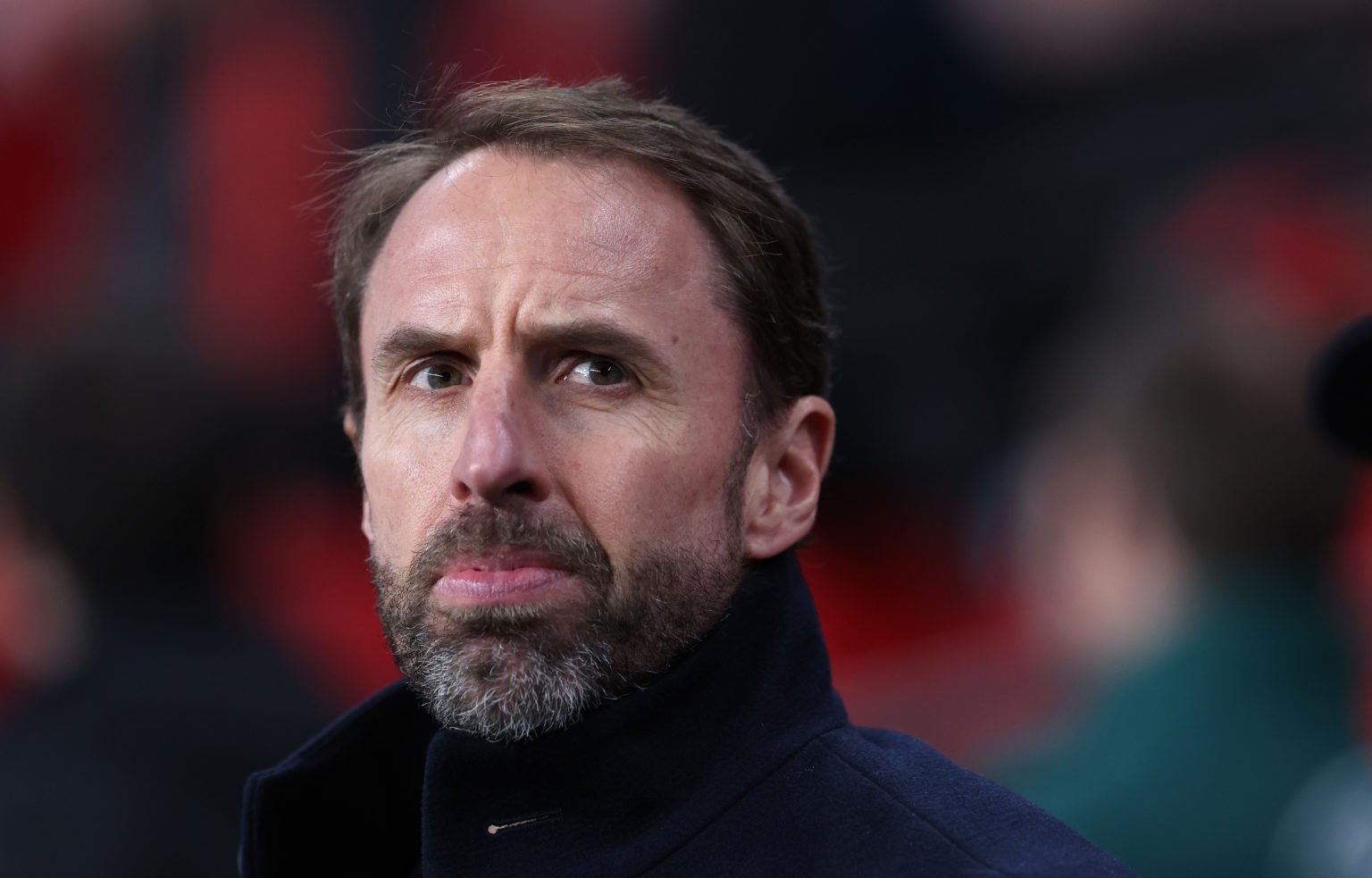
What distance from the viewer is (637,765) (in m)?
2.32

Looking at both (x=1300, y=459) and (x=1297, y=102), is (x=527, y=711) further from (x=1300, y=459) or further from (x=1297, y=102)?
(x=1297, y=102)

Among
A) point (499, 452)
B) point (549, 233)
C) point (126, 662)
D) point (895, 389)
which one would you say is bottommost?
point (126, 662)

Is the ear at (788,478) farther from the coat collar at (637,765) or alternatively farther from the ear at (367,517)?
the ear at (367,517)

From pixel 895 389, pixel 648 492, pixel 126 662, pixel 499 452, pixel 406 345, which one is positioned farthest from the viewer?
pixel 895 389

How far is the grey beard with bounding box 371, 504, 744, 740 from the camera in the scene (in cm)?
232

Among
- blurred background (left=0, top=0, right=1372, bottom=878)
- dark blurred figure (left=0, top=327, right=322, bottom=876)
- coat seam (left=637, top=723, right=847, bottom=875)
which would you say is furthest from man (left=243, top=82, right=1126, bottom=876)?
dark blurred figure (left=0, top=327, right=322, bottom=876)

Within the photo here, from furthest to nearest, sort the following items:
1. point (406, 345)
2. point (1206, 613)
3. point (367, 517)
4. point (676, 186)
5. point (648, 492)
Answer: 1. point (1206, 613)
2. point (367, 517)
3. point (676, 186)
4. point (406, 345)
5. point (648, 492)

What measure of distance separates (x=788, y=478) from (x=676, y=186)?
54 centimetres

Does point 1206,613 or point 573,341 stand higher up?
point 573,341

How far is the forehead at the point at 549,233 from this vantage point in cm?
251

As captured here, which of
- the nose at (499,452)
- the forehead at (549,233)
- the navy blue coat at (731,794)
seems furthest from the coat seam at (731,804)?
the forehead at (549,233)

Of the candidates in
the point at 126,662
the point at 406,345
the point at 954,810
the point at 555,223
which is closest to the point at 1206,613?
the point at 954,810

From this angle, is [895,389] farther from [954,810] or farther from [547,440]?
[954,810]

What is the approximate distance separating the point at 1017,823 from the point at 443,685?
2.81 feet
